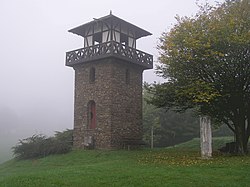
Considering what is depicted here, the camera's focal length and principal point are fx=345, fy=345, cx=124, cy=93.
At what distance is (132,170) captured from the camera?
1354 centimetres

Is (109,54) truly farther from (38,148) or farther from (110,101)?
(38,148)

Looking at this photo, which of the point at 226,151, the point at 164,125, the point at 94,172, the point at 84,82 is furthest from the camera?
the point at 164,125

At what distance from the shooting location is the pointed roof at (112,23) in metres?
25.7

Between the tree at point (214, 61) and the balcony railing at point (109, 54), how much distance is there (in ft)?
18.0

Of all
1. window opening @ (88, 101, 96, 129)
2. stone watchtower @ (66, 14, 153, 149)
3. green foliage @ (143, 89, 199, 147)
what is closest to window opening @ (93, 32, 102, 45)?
stone watchtower @ (66, 14, 153, 149)

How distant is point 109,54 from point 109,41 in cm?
97

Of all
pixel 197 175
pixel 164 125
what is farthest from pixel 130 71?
pixel 197 175

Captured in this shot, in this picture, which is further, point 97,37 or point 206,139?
point 97,37

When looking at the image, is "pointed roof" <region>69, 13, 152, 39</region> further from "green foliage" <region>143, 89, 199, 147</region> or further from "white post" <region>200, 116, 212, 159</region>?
"white post" <region>200, 116, 212, 159</region>

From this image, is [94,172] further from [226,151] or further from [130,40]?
[130,40]

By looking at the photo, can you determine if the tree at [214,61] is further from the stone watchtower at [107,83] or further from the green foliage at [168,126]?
the green foliage at [168,126]

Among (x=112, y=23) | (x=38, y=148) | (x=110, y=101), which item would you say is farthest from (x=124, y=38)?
(x=38, y=148)

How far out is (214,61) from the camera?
18094 millimetres

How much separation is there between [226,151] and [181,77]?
586 centimetres
